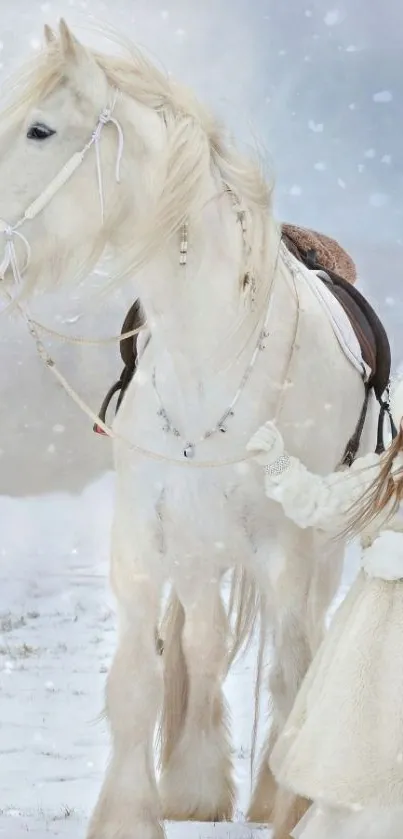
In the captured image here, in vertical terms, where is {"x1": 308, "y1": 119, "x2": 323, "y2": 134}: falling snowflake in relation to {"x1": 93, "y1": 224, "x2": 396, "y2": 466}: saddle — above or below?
above

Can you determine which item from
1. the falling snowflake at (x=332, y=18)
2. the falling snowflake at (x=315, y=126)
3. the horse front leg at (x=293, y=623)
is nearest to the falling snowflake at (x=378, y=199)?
the falling snowflake at (x=315, y=126)

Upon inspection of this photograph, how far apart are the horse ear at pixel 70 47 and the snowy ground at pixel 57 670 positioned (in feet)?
5.52

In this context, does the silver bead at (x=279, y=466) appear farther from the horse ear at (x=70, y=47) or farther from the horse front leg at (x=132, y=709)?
the horse ear at (x=70, y=47)

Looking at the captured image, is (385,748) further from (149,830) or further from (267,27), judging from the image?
(267,27)

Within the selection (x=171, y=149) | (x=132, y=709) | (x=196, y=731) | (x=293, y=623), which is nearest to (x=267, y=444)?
(x=293, y=623)

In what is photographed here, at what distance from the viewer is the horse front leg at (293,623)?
7.53 feet

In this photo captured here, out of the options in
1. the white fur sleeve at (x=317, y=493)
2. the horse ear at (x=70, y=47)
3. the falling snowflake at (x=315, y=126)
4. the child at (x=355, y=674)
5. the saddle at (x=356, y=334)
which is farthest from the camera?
the falling snowflake at (x=315, y=126)

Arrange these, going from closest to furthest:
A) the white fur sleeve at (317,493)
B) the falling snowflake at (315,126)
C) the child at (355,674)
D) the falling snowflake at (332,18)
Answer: the child at (355,674)
the white fur sleeve at (317,493)
the falling snowflake at (332,18)
the falling snowflake at (315,126)

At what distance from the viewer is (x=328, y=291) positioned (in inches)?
104

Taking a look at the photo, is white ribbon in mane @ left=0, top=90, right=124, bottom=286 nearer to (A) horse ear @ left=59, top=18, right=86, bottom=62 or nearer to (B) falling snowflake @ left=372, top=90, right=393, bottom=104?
(A) horse ear @ left=59, top=18, right=86, bottom=62

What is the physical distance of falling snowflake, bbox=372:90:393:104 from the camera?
682 centimetres

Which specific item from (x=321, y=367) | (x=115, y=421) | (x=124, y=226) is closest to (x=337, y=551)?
(x=321, y=367)

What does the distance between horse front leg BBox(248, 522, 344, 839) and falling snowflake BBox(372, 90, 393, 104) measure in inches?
202

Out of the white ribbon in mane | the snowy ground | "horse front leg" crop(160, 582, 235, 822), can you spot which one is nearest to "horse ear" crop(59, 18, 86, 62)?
the white ribbon in mane
